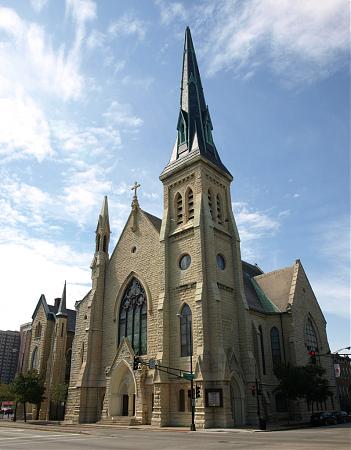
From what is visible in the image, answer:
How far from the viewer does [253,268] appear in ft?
171

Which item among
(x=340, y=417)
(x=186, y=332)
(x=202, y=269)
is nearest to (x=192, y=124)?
(x=202, y=269)

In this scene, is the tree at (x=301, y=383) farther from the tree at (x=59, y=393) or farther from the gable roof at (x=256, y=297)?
the tree at (x=59, y=393)

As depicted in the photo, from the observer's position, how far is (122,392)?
34.8 metres

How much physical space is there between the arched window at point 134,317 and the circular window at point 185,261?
4.89 metres

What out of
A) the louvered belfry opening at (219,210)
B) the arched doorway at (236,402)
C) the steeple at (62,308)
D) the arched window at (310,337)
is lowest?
the arched doorway at (236,402)

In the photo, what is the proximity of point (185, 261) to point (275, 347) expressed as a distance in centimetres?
1256


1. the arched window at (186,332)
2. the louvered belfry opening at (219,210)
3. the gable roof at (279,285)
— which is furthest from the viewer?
the gable roof at (279,285)

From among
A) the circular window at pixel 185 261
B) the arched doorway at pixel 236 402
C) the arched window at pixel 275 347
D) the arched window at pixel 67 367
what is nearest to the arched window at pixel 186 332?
the circular window at pixel 185 261

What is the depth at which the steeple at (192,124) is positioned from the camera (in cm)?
3968

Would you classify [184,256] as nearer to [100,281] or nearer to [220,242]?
[220,242]

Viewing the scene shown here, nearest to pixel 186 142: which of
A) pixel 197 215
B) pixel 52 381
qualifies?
pixel 197 215

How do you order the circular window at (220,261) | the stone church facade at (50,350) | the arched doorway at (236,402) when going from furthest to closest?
the stone church facade at (50,350) < the circular window at (220,261) < the arched doorway at (236,402)

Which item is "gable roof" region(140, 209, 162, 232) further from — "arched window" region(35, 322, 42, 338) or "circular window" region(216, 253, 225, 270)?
"arched window" region(35, 322, 42, 338)

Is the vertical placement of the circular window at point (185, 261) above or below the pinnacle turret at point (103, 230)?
below
